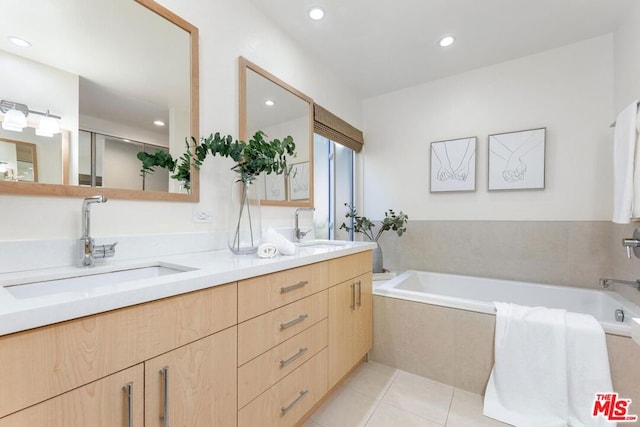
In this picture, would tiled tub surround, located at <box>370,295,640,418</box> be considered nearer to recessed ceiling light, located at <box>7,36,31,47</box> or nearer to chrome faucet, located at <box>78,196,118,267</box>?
chrome faucet, located at <box>78,196,118,267</box>

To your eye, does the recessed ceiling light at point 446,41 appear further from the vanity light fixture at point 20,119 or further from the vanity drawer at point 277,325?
the vanity light fixture at point 20,119

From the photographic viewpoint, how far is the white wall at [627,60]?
1.73 metres

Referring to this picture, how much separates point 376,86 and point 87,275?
295cm

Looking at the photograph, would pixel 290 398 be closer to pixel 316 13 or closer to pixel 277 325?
pixel 277 325

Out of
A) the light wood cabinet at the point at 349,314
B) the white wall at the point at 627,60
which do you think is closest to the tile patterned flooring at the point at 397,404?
the light wood cabinet at the point at 349,314

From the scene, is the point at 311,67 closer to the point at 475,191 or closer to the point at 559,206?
the point at 475,191

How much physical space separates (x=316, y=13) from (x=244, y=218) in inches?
61.2

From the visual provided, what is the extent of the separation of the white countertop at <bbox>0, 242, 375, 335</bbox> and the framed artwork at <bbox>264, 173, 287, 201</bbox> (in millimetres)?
771

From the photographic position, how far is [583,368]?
1.42m

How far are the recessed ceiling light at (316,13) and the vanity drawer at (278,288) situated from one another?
1741 millimetres

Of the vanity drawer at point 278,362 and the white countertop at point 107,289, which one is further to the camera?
the vanity drawer at point 278,362

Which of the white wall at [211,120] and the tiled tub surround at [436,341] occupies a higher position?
the white wall at [211,120]

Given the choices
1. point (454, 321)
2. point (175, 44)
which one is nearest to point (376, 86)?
point (175, 44)

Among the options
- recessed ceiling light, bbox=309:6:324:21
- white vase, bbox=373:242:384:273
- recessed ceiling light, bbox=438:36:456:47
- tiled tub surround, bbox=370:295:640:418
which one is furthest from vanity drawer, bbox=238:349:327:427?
recessed ceiling light, bbox=438:36:456:47
